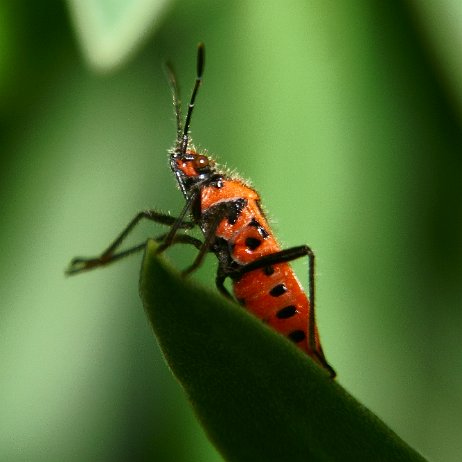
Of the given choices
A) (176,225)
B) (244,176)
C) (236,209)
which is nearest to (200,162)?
(236,209)

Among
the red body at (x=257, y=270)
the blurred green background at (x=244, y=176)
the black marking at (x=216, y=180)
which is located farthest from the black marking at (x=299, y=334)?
the blurred green background at (x=244, y=176)

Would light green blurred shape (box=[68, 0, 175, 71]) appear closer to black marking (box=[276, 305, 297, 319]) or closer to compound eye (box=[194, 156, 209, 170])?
compound eye (box=[194, 156, 209, 170])

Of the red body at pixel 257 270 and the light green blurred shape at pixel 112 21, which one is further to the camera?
the light green blurred shape at pixel 112 21

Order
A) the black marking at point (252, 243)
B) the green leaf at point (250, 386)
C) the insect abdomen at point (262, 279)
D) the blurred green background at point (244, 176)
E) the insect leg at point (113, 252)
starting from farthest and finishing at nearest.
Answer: the blurred green background at point (244, 176), the black marking at point (252, 243), the insect abdomen at point (262, 279), the insect leg at point (113, 252), the green leaf at point (250, 386)

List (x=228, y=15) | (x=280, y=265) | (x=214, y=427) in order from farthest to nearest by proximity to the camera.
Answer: (x=228, y=15) < (x=280, y=265) < (x=214, y=427)

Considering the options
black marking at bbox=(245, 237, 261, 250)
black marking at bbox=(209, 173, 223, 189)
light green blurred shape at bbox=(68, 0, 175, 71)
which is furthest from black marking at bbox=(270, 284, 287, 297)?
light green blurred shape at bbox=(68, 0, 175, 71)

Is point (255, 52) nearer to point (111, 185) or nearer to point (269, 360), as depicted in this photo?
point (111, 185)

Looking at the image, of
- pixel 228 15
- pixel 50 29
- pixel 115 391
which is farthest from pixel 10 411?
pixel 228 15

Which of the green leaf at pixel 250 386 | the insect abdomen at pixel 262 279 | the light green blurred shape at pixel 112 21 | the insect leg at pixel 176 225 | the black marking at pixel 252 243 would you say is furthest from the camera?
the light green blurred shape at pixel 112 21

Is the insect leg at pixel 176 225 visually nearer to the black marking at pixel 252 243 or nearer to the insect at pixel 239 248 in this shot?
the insect at pixel 239 248
